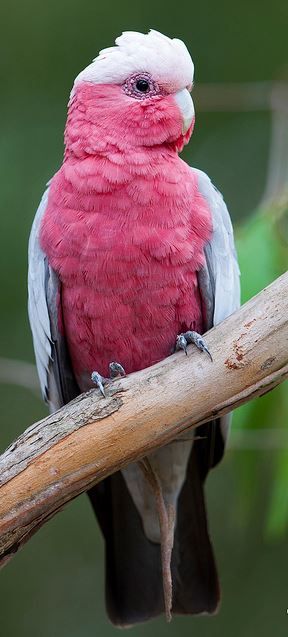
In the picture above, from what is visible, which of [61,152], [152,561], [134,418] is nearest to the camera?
[134,418]

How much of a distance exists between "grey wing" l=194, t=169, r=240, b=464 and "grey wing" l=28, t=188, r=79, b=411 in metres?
0.53

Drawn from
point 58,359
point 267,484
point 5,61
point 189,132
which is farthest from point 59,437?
point 5,61

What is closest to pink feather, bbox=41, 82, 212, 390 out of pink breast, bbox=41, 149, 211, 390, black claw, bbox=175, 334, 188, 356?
pink breast, bbox=41, 149, 211, 390

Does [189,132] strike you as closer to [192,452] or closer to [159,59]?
[159,59]

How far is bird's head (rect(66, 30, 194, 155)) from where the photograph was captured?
321cm

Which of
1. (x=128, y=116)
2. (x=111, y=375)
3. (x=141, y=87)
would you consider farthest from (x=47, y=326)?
(x=141, y=87)

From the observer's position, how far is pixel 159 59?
3201mm

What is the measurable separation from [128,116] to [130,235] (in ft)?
1.39

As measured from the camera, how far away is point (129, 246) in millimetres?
3154

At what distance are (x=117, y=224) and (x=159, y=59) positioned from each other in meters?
0.59

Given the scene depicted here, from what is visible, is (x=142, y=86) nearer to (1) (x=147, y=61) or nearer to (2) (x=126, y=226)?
(1) (x=147, y=61)

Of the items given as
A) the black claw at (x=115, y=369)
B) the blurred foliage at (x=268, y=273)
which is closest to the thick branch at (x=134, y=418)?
the black claw at (x=115, y=369)

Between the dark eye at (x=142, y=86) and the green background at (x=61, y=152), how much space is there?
2.39 m

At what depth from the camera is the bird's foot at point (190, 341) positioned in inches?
117
